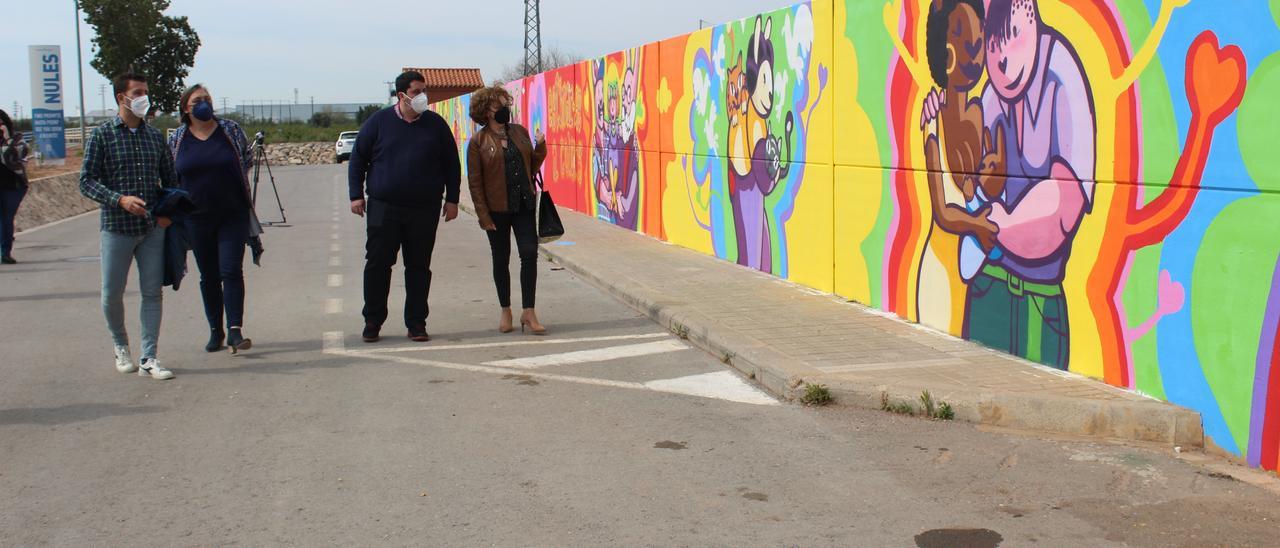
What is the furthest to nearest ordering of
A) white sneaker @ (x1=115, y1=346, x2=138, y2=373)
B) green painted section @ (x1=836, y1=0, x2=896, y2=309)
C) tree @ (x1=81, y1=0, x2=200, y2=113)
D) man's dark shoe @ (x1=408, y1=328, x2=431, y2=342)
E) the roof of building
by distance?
the roof of building < tree @ (x1=81, y1=0, x2=200, y2=113) < green painted section @ (x1=836, y1=0, x2=896, y2=309) < man's dark shoe @ (x1=408, y1=328, x2=431, y2=342) < white sneaker @ (x1=115, y1=346, x2=138, y2=373)

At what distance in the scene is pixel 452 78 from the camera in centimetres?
5931

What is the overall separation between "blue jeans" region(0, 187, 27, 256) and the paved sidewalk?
714 centimetres

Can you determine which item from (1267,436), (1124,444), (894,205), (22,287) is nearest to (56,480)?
(1124,444)

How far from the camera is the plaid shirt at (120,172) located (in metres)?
7.29

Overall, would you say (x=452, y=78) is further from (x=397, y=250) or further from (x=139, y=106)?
(x=139, y=106)

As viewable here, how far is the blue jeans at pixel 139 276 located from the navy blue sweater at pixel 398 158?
4.51ft

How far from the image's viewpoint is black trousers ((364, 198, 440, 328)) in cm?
864

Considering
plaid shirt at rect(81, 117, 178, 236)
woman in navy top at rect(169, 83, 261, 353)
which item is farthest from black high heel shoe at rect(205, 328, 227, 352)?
plaid shirt at rect(81, 117, 178, 236)

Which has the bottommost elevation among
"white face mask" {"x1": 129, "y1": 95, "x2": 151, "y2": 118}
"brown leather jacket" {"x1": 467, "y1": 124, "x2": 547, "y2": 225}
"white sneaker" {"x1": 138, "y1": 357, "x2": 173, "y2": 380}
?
"white sneaker" {"x1": 138, "y1": 357, "x2": 173, "y2": 380}

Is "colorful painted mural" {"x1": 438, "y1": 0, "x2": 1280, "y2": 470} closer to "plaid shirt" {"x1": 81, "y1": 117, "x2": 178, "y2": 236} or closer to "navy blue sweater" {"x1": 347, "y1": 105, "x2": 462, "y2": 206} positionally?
"navy blue sweater" {"x1": 347, "y1": 105, "x2": 462, "y2": 206}

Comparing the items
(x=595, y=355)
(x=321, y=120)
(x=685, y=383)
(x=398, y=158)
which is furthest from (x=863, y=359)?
(x=321, y=120)

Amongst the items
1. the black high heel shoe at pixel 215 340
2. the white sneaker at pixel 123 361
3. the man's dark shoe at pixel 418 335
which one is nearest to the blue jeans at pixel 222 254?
the black high heel shoe at pixel 215 340

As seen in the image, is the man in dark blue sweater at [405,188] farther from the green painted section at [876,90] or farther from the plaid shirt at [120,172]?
the green painted section at [876,90]

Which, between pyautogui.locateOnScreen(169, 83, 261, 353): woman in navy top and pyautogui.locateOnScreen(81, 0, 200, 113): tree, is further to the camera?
pyautogui.locateOnScreen(81, 0, 200, 113): tree
